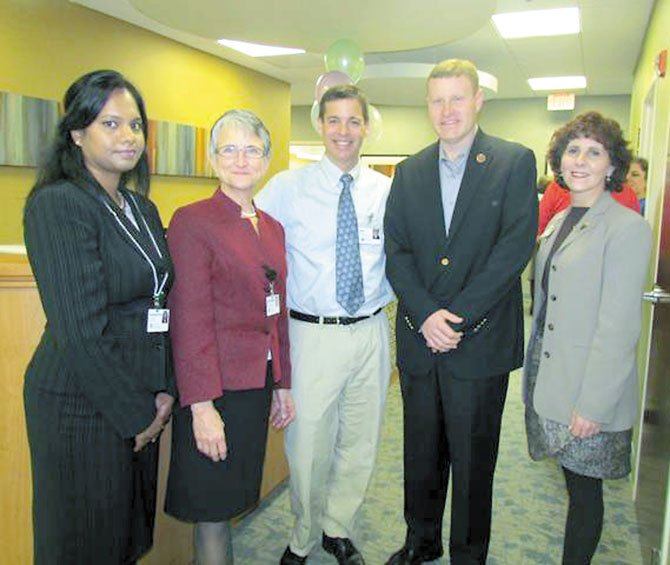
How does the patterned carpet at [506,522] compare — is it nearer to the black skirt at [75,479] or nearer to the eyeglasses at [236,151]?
the black skirt at [75,479]

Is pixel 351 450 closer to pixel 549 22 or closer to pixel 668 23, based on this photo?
pixel 668 23

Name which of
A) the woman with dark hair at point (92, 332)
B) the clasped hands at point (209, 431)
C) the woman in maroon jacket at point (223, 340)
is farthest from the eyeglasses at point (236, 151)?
the clasped hands at point (209, 431)

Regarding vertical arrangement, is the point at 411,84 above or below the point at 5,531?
above

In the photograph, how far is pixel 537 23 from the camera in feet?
18.7

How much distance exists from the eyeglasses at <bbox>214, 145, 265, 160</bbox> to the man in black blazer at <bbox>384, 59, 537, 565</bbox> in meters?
0.58

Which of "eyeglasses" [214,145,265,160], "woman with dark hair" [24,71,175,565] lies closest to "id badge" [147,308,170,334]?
"woman with dark hair" [24,71,175,565]

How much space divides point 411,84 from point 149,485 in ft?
25.5

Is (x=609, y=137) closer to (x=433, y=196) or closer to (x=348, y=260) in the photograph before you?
(x=433, y=196)

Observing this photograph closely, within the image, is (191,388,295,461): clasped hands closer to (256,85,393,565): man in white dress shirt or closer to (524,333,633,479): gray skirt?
(256,85,393,565): man in white dress shirt

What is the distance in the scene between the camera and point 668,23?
10.9ft

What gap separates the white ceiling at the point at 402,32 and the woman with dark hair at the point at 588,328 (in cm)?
303

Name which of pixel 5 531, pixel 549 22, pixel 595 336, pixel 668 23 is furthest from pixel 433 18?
pixel 5 531

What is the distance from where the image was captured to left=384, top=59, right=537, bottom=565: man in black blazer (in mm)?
1889

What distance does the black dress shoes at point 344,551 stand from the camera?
2199 mm
